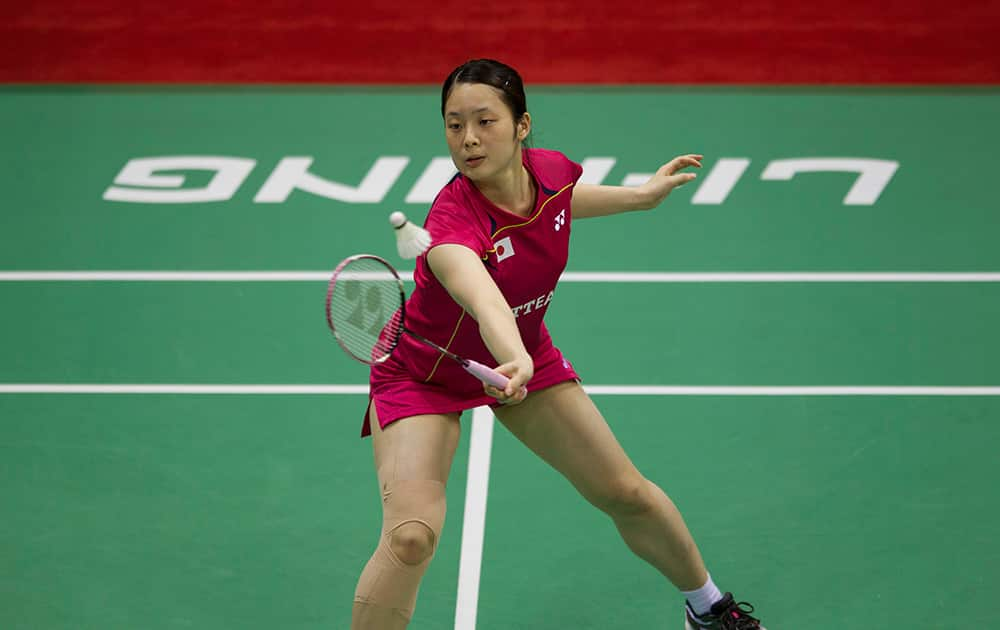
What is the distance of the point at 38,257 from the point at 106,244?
0.37 m

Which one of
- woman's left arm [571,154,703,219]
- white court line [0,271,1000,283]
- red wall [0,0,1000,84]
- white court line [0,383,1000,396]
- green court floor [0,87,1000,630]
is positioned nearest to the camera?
woman's left arm [571,154,703,219]

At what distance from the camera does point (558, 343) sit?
637 cm

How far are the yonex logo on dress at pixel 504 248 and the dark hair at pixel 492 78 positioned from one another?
1.18 ft

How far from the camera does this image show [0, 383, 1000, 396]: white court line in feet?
19.5

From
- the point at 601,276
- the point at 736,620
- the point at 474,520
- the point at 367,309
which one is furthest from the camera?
the point at 601,276

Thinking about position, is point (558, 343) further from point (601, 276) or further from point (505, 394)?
point (505, 394)

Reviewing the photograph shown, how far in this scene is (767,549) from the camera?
195 inches

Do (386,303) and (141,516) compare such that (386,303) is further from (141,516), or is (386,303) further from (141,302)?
(141,302)

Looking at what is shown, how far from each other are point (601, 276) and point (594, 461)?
303cm

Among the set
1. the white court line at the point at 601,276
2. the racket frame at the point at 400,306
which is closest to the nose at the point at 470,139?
the racket frame at the point at 400,306

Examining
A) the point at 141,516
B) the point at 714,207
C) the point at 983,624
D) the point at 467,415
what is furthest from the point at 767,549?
the point at 714,207

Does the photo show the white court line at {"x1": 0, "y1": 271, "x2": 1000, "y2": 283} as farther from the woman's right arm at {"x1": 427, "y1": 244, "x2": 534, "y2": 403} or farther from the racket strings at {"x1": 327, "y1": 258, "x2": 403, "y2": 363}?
the woman's right arm at {"x1": 427, "y1": 244, "x2": 534, "y2": 403}

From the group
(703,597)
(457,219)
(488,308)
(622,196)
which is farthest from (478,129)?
(703,597)

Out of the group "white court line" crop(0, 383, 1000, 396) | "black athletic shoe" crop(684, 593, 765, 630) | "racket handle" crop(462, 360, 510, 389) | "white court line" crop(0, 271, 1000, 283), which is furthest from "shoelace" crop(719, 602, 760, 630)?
"white court line" crop(0, 271, 1000, 283)
